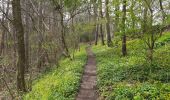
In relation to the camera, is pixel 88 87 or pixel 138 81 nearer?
pixel 138 81

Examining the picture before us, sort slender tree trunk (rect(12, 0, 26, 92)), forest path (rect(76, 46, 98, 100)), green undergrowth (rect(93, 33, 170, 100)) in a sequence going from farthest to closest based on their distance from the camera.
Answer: slender tree trunk (rect(12, 0, 26, 92)) → forest path (rect(76, 46, 98, 100)) → green undergrowth (rect(93, 33, 170, 100))

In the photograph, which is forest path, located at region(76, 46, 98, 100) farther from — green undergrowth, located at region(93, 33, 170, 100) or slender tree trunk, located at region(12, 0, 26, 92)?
slender tree trunk, located at region(12, 0, 26, 92)

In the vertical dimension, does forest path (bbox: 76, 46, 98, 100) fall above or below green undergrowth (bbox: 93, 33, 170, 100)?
below

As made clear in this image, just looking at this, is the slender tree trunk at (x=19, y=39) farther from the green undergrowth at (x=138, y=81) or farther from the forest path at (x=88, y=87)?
the green undergrowth at (x=138, y=81)

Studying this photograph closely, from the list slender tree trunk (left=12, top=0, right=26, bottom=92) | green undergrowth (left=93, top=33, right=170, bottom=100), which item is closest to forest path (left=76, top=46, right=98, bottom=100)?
green undergrowth (left=93, top=33, right=170, bottom=100)

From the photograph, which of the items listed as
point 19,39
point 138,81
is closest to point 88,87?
point 138,81

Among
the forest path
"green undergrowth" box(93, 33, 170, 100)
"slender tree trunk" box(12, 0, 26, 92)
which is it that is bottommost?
Answer: the forest path

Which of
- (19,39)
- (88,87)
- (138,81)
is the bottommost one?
(88,87)

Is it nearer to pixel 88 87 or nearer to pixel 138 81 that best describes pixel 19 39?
pixel 88 87

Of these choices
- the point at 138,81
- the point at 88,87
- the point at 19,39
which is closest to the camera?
the point at 138,81

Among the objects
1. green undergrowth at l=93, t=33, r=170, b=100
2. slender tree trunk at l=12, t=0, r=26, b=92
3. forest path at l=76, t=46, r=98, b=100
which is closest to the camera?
green undergrowth at l=93, t=33, r=170, b=100

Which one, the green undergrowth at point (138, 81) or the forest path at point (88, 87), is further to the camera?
the forest path at point (88, 87)

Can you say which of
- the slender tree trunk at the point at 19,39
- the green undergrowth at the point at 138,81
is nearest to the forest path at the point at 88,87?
the green undergrowth at the point at 138,81

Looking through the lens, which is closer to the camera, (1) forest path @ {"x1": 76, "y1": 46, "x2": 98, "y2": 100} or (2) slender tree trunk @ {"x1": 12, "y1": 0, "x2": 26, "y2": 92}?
(1) forest path @ {"x1": 76, "y1": 46, "x2": 98, "y2": 100}
